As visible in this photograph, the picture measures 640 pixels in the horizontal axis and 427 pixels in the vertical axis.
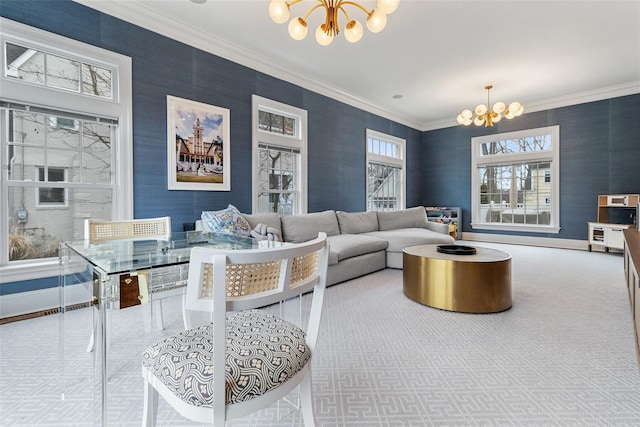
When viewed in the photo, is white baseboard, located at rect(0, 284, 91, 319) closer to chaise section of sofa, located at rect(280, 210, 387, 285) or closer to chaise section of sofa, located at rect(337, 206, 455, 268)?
chaise section of sofa, located at rect(280, 210, 387, 285)

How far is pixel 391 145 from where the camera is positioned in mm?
7043

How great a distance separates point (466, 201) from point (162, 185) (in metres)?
6.55

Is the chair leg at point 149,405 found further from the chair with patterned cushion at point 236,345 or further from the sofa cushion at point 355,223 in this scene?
the sofa cushion at point 355,223

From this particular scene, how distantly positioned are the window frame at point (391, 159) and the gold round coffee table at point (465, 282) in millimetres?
3521

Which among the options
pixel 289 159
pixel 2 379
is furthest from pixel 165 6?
pixel 2 379

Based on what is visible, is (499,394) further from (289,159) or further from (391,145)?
(391,145)

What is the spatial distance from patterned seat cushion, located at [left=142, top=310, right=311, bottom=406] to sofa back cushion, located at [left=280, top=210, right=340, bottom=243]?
9.05 feet

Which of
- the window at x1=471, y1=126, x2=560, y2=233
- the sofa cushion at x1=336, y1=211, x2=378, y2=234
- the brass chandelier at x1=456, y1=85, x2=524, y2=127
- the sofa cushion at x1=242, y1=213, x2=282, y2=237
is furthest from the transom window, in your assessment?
the window at x1=471, y1=126, x2=560, y2=233

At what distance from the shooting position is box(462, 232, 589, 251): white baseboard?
5856 millimetres

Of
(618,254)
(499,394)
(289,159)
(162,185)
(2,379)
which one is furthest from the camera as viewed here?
(618,254)

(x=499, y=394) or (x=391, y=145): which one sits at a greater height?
(x=391, y=145)

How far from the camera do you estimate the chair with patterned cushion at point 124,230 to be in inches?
74.9

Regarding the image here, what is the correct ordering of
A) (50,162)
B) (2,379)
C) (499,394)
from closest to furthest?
(499,394) → (2,379) → (50,162)

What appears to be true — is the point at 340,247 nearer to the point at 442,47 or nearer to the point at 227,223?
the point at 227,223
